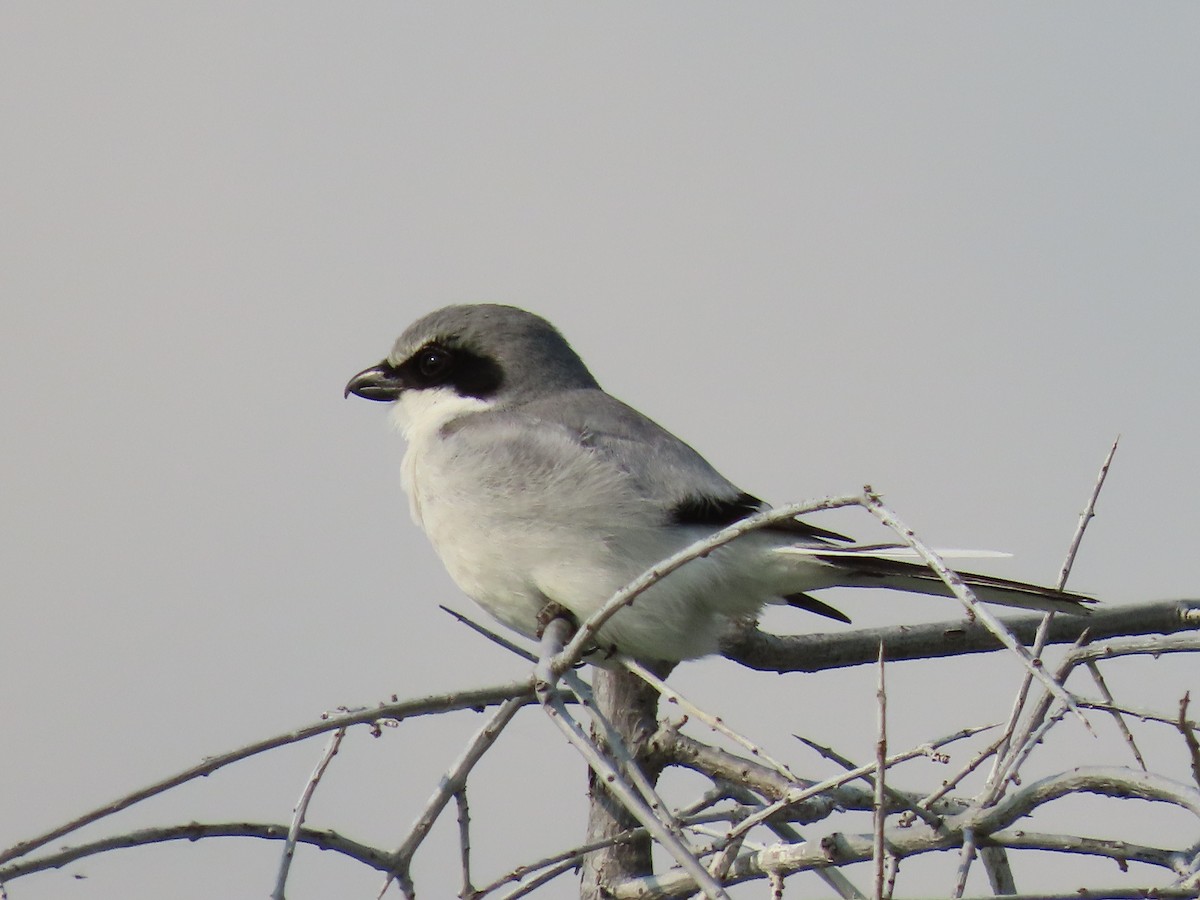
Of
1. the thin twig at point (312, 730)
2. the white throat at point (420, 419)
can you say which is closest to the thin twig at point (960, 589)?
the thin twig at point (312, 730)

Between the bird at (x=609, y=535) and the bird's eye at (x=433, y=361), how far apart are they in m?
0.38

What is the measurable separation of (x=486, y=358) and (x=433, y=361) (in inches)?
7.0

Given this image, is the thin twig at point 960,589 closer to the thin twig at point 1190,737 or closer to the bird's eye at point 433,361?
the thin twig at point 1190,737

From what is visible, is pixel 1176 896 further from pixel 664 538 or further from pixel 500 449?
pixel 500 449

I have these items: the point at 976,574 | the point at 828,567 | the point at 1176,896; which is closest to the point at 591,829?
the point at 828,567

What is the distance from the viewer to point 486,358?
173 inches

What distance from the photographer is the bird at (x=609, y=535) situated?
12.0 feet

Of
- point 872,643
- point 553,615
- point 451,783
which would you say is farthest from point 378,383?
point 451,783

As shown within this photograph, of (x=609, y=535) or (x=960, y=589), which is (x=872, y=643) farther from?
(x=960, y=589)

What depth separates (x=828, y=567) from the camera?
371cm

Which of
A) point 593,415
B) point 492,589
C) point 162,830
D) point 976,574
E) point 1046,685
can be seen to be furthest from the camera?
point 593,415

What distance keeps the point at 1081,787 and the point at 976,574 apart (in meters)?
1.24

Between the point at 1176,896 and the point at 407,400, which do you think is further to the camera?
the point at 407,400

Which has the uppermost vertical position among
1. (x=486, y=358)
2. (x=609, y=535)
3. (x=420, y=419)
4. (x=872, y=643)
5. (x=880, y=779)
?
(x=486, y=358)
